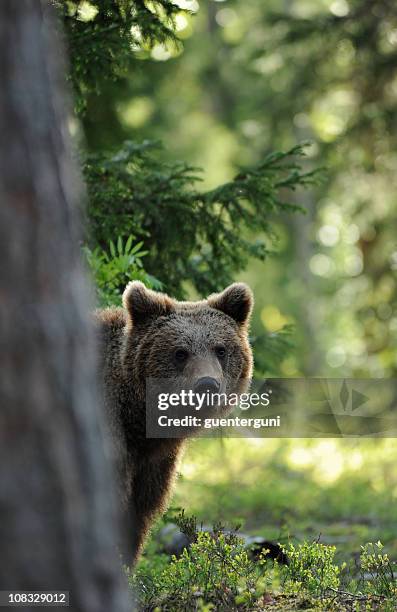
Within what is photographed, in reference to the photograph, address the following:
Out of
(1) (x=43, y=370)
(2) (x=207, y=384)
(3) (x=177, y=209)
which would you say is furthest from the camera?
(3) (x=177, y=209)

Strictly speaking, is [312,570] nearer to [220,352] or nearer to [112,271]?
[220,352]

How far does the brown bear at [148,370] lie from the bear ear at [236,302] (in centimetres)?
11

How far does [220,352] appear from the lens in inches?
207

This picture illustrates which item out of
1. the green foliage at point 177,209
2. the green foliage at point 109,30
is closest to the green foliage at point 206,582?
Result: the green foliage at point 177,209

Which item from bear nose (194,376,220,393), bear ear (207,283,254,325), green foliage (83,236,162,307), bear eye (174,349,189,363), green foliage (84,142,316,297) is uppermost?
green foliage (84,142,316,297)

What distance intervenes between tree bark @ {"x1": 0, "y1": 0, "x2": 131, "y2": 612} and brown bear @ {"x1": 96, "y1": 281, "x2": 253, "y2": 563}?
7.27 feet

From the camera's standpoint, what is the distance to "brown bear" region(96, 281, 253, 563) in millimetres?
5066

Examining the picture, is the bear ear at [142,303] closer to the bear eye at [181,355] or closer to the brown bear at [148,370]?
the brown bear at [148,370]

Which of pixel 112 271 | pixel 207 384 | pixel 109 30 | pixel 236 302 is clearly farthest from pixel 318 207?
pixel 207 384

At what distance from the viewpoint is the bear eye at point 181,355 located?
5.12 metres

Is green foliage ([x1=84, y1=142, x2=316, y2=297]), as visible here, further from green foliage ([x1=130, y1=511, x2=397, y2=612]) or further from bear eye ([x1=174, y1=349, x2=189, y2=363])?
green foliage ([x1=130, y1=511, x2=397, y2=612])

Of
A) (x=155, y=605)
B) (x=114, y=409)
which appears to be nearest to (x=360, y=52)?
(x=114, y=409)

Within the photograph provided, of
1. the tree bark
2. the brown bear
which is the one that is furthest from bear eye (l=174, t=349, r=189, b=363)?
the tree bark

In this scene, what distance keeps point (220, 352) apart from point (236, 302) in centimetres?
47
